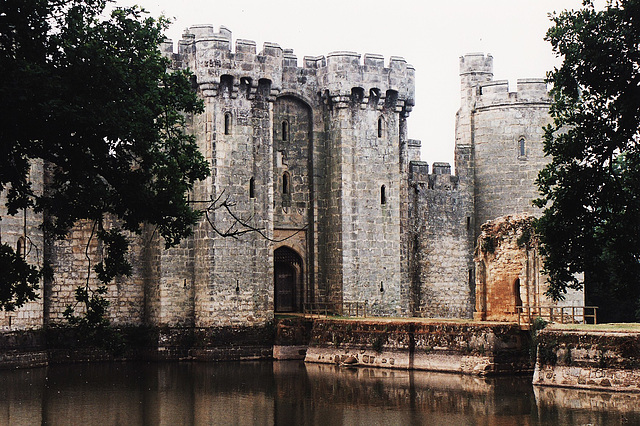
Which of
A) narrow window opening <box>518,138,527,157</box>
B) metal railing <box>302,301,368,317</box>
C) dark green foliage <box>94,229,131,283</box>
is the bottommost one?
metal railing <box>302,301,368,317</box>

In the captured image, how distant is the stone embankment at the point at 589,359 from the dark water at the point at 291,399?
556 mm

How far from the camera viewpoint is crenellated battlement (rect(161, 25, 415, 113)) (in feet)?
121

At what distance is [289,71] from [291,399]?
16638mm

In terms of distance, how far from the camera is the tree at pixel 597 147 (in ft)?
60.0

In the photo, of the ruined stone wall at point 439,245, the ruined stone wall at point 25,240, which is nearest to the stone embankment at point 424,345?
the ruined stone wall at point 439,245

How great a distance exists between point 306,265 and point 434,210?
243 inches

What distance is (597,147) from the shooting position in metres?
18.9

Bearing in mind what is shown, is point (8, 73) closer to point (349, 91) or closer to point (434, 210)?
point (349, 91)

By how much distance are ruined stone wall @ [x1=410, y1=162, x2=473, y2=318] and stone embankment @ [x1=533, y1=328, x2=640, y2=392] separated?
15156 millimetres

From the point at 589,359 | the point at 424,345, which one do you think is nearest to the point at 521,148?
the point at 424,345

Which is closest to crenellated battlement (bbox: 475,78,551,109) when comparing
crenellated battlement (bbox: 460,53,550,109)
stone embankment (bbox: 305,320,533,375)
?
crenellated battlement (bbox: 460,53,550,109)

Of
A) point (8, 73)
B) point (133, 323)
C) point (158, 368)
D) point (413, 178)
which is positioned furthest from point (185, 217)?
point (413, 178)

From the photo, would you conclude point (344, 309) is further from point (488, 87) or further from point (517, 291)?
point (488, 87)

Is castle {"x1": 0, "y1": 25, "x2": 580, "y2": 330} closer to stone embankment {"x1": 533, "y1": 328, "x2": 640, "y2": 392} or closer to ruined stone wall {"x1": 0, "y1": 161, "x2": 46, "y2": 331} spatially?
ruined stone wall {"x1": 0, "y1": 161, "x2": 46, "y2": 331}
